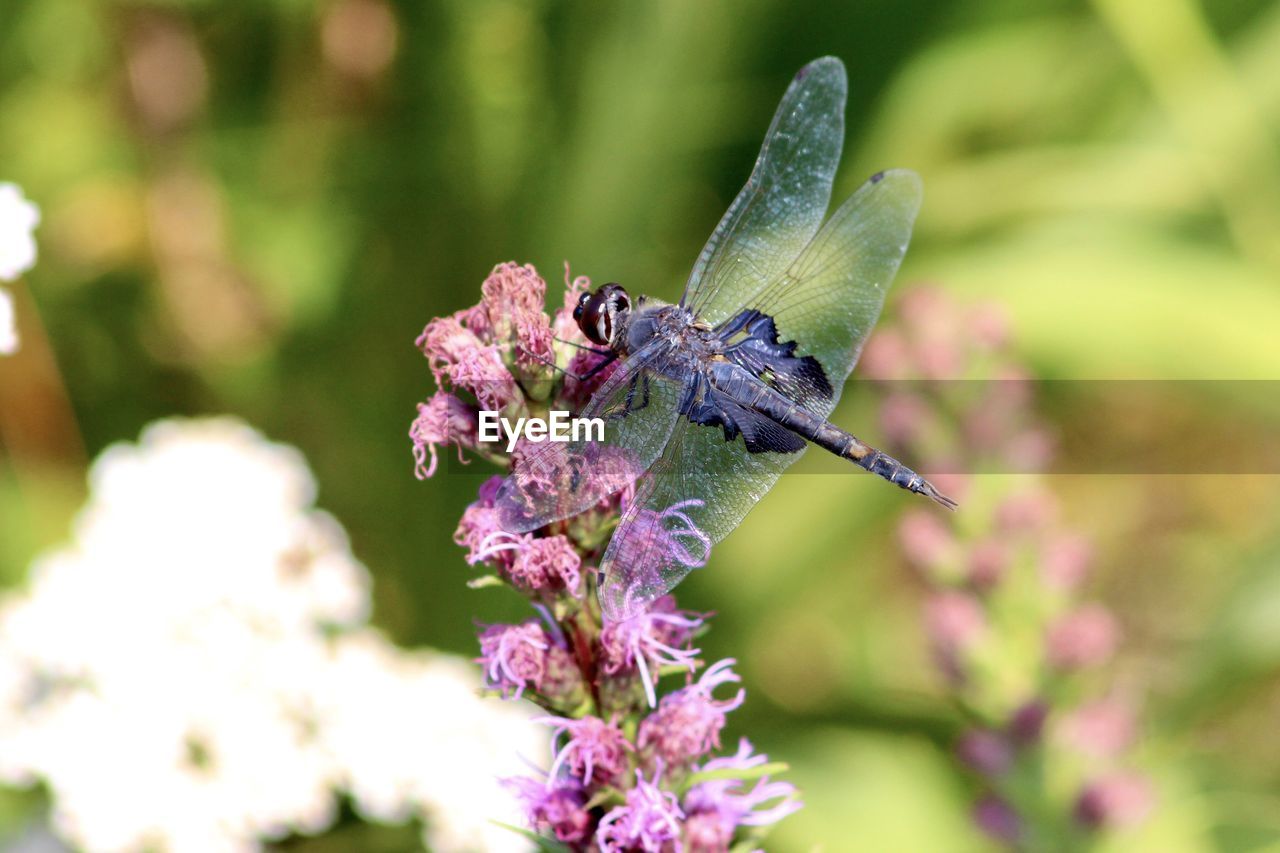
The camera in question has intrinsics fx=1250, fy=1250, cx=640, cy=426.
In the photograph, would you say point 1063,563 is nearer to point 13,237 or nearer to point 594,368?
point 594,368

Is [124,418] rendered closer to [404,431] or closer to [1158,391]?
[404,431]

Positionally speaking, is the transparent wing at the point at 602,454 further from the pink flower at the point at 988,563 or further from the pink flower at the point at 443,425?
the pink flower at the point at 988,563

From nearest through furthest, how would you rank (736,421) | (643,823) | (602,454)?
(643,823) < (602,454) < (736,421)

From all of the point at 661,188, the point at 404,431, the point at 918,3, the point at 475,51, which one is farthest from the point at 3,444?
the point at 918,3

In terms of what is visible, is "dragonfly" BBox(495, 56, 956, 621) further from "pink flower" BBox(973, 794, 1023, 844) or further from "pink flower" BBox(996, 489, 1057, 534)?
"pink flower" BBox(973, 794, 1023, 844)

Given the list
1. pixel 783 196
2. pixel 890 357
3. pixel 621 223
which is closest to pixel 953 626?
pixel 890 357

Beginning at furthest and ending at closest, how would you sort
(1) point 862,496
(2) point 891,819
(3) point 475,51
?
(3) point 475,51, (1) point 862,496, (2) point 891,819
